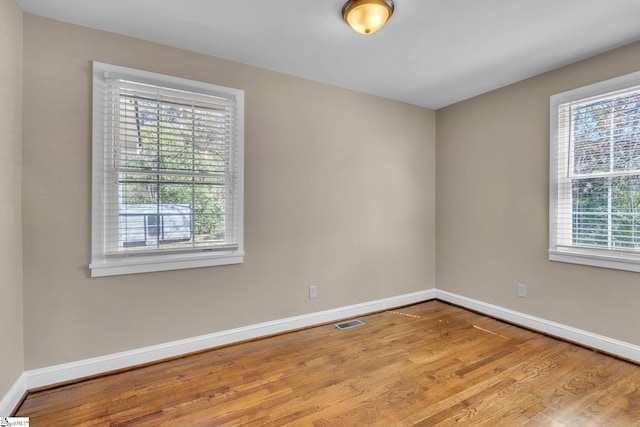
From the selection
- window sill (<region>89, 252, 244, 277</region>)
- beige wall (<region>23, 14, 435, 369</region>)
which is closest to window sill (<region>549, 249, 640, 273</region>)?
beige wall (<region>23, 14, 435, 369</region>)

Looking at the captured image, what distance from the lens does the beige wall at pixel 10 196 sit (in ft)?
5.85

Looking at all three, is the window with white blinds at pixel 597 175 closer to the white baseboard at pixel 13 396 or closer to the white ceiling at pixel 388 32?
the white ceiling at pixel 388 32

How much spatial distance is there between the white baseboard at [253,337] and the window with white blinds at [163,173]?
0.65 m

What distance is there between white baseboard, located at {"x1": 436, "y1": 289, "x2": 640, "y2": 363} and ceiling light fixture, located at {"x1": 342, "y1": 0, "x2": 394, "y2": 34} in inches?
121

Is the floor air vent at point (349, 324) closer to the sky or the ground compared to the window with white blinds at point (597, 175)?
closer to the ground

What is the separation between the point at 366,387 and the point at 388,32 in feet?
8.44

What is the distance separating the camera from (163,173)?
243 centimetres

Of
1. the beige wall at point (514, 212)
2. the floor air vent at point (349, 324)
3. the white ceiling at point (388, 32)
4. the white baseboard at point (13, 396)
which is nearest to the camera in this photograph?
the white baseboard at point (13, 396)

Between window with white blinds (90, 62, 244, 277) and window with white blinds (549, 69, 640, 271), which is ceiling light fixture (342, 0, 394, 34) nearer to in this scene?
window with white blinds (90, 62, 244, 277)

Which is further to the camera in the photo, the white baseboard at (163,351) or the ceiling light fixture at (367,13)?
the white baseboard at (163,351)

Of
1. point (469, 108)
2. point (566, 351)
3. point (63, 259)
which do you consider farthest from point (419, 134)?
point (63, 259)

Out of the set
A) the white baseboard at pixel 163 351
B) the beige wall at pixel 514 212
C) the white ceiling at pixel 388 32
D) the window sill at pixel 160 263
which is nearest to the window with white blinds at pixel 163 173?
the window sill at pixel 160 263

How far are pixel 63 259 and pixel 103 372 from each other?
881mm

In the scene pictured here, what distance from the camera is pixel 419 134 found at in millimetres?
3943
